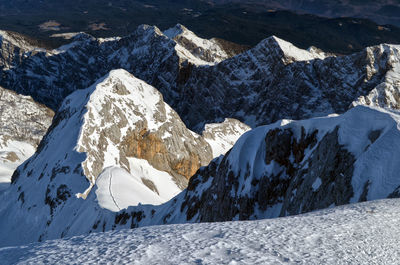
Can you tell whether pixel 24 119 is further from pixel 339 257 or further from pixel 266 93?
pixel 339 257

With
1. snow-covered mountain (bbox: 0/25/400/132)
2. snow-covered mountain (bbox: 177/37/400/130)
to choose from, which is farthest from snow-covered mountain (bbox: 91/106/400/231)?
snow-covered mountain (bbox: 0/25/400/132)

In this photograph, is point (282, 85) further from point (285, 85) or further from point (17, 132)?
point (17, 132)

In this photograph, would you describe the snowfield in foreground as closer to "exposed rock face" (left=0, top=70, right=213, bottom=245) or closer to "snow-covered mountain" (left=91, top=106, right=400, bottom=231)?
"snow-covered mountain" (left=91, top=106, right=400, bottom=231)

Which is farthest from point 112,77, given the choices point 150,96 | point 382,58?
point 382,58

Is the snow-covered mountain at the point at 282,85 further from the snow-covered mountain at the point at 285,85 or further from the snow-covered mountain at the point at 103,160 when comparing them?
the snow-covered mountain at the point at 103,160

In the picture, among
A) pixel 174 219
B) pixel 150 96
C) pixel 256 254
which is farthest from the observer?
pixel 150 96

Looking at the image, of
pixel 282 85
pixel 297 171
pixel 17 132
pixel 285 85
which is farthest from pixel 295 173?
pixel 17 132
